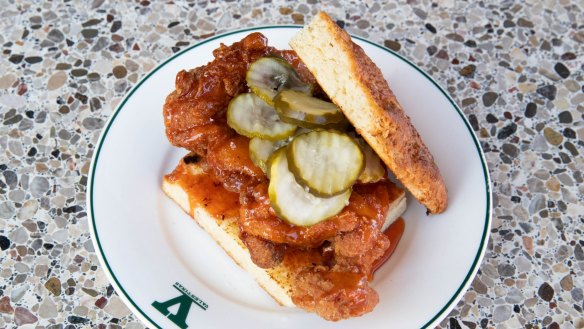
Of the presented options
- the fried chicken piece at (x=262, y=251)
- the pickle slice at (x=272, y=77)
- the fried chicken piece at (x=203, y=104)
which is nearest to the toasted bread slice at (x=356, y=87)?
the pickle slice at (x=272, y=77)

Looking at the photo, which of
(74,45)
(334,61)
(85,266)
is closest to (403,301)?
(334,61)

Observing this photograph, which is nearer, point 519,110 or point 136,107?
point 136,107

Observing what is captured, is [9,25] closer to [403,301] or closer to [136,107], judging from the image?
[136,107]

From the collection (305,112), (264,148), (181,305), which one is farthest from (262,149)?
(181,305)

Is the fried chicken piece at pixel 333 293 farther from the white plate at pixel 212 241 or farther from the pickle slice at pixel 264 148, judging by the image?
the pickle slice at pixel 264 148

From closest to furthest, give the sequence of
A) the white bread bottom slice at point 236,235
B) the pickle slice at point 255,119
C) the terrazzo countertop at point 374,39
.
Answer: the pickle slice at point 255,119 → the white bread bottom slice at point 236,235 → the terrazzo countertop at point 374,39
